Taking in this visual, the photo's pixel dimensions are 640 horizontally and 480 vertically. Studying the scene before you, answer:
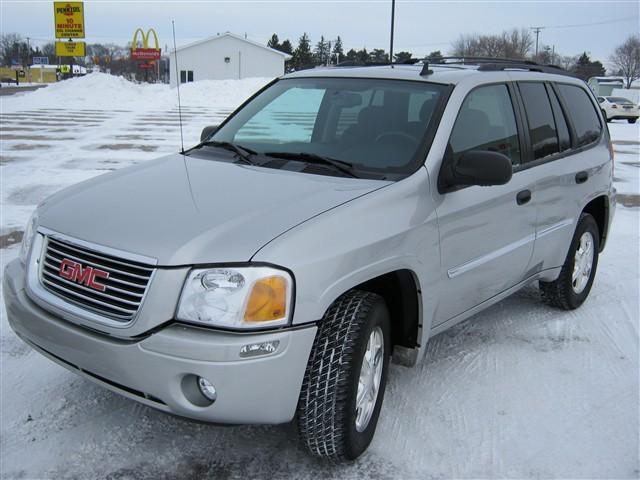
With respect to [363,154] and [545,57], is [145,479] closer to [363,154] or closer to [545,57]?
[363,154]

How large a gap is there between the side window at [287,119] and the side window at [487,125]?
86 cm

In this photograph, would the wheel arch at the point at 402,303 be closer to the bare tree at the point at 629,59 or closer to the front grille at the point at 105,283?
the front grille at the point at 105,283

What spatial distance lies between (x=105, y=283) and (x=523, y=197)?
8.16ft

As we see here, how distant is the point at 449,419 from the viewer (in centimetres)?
343

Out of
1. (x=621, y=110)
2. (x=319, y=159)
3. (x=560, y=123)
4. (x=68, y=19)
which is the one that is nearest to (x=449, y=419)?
(x=319, y=159)

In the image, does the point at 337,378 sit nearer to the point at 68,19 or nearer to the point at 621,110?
the point at 621,110

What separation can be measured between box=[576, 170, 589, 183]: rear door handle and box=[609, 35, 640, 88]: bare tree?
94.9 m

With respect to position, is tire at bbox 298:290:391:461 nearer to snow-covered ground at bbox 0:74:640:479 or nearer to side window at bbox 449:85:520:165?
snow-covered ground at bbox 0:74:640:479

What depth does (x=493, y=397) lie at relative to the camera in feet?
12.1

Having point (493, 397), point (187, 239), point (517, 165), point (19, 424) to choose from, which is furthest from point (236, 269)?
point (517, 165)

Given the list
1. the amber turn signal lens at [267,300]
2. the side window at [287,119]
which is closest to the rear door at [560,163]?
the side window at [287,119]

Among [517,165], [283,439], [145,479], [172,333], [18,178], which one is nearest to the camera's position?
[172,333]

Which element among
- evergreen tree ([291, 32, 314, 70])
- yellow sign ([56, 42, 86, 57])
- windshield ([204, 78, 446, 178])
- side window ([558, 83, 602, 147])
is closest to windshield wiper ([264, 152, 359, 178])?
windshield ([204, 78, 446, 178])

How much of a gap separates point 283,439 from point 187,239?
1184 millimetres
